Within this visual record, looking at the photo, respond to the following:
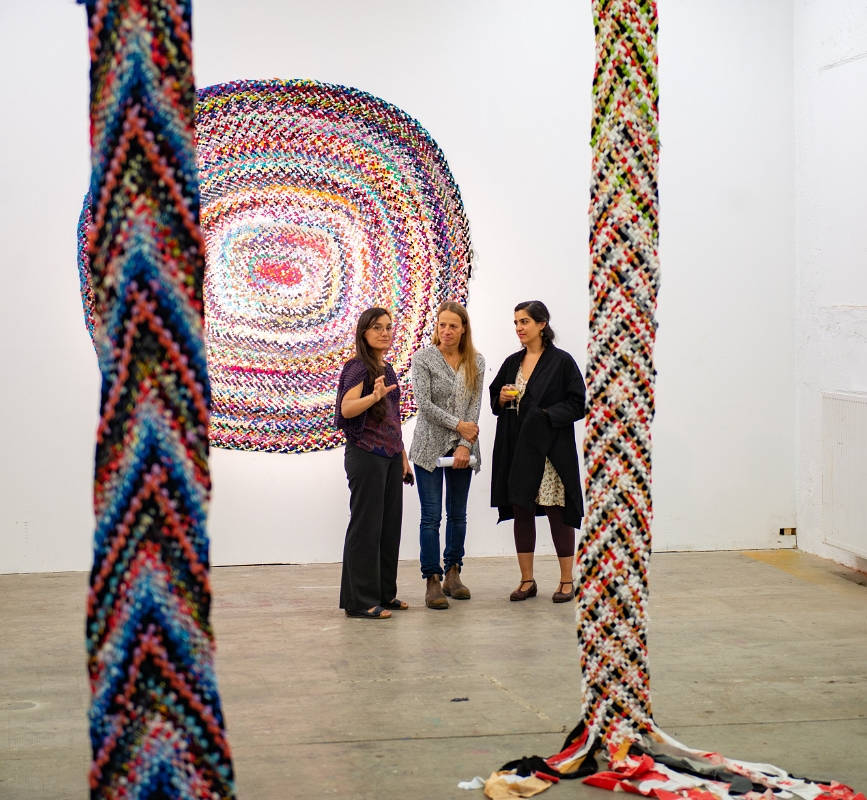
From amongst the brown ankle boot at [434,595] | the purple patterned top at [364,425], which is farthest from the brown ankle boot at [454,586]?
the purple patterned top at [364,425]

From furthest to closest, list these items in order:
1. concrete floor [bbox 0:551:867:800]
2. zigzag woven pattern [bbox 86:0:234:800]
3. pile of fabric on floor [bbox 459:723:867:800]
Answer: concrete floor [bbox 0:551:867:800] < pile of fabric on floor [bbox 459:723:867:800] < zigzag woven pattern [bbox 86:0:234:800]

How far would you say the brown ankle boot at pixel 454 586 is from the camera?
5.61 metres

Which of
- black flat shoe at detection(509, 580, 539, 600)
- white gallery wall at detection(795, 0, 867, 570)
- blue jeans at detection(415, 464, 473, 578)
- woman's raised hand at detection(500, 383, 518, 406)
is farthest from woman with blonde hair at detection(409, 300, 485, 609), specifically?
white gallery wall at detection(795, 0, 867, 570)

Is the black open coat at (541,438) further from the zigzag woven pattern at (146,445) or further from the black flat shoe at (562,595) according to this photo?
the zigzag woven pattern at (146,445)

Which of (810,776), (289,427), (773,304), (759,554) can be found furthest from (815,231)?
(810,776)

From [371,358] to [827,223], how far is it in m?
3.06

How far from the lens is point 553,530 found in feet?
18.2

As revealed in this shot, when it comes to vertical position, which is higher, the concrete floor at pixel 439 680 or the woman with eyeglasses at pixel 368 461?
the woman with eyeglasses at pixel 368 461

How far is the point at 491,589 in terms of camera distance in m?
5.86

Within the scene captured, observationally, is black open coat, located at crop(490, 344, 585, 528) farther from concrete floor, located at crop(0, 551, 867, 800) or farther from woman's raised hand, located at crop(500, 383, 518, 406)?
concrete floor, located at crop(0, 551, 867, 800)

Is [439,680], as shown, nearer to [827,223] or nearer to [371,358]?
[371,358]

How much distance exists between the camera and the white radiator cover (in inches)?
244

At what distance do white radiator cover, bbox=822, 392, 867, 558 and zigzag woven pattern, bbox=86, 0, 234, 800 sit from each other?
5.00 m

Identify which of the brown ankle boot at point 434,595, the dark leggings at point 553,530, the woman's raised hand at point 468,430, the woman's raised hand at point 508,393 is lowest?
the brown ankle boot at point 434,595
